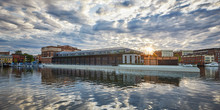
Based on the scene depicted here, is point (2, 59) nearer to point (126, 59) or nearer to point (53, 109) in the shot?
point (126, 59)

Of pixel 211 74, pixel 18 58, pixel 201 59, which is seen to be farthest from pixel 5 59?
pixel 201 59

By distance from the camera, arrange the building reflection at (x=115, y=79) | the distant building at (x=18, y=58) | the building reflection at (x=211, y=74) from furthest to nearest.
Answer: the distant building at (x=18, y=58) < the building reflection at (x=211, y=74) < the building reflection at (x=115, y=79)

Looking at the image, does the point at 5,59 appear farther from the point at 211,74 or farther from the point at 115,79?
the point at 211,74

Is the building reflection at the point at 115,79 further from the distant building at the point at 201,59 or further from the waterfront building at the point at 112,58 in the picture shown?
A: the distant building at the point at 201,59

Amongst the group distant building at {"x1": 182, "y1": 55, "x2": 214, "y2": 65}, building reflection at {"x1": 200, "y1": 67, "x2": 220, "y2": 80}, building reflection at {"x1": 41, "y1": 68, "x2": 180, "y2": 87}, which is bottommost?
building reflection at {"x1": 200, "y1": 67, "x2": 220, "y2": 80}

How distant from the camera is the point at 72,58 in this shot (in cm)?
10788

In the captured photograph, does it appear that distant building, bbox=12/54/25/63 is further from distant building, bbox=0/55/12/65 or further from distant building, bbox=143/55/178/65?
distant building, bbox=143/55/178/65

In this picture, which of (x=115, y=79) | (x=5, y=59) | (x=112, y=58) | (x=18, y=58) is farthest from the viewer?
(x=18, y=58)

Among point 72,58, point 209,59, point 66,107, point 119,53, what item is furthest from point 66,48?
point 209,59

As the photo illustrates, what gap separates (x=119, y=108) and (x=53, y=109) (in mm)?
5725

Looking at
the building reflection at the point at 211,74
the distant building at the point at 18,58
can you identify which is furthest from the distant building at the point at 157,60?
the distant building at the point at 18,58

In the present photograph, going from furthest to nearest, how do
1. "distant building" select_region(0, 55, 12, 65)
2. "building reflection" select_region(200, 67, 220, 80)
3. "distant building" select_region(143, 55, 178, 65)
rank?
"distant building" select_region(0, 55, 12, 65)
"distant building" select_region(143, 55, 178, 65)
"building reflection" select_region(200, 67, 220, 80)

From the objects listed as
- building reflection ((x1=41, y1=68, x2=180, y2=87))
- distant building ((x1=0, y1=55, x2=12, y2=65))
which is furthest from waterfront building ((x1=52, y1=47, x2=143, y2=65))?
distant building ((x1=0, y1=55, x2=12, y2=65))

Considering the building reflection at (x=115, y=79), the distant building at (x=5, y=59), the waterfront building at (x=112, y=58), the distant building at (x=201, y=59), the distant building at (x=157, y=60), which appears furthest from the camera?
the distant building at (x=5, y=59)
